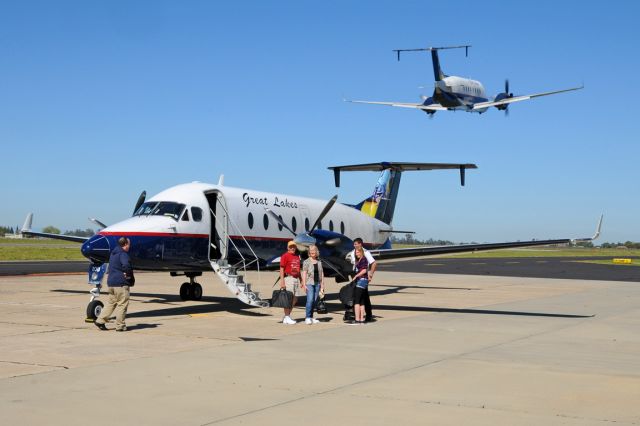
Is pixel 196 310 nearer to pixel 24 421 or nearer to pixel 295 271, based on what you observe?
pixel 295 271

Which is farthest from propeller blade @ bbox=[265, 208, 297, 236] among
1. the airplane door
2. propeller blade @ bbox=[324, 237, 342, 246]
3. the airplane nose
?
the airplane nose

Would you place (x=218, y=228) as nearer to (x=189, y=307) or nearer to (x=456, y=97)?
(x=189, y=307)

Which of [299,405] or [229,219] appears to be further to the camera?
[229,219]

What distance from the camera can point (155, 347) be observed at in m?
12.5

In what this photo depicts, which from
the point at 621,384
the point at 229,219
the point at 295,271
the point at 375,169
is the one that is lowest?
the point at 621,384

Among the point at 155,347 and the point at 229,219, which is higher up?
the point at 229,219

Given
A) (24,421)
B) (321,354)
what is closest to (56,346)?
(321,354)

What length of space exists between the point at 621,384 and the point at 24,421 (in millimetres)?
7169

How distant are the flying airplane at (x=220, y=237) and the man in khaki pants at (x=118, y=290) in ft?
4.35

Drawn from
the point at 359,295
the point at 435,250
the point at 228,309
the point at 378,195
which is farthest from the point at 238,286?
the point at 378,195

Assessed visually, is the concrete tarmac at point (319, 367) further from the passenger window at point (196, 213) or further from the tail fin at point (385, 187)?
the tail fin at point (385, 187)

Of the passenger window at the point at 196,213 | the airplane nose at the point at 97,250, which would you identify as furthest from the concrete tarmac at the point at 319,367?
the passenger window at the point at 196,213

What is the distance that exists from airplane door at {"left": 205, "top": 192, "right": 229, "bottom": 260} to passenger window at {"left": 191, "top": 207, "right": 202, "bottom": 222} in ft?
1.57

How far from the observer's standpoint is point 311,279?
16609 mm
